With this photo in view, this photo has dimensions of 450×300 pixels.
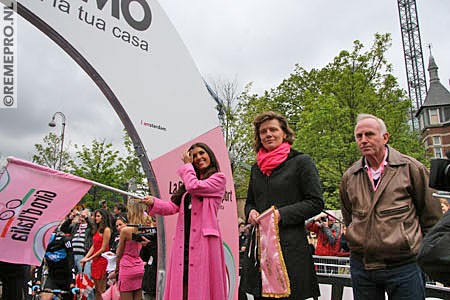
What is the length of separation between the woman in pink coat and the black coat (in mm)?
552

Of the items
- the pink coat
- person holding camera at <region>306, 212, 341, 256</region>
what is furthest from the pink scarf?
person holding camera at <region>306, 212, 341, 256</region>

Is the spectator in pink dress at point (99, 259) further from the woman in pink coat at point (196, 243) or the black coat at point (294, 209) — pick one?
the black coat at point (294, 209)

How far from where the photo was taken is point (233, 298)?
16.6ft

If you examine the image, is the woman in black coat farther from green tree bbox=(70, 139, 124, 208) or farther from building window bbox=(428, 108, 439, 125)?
building window bbox=(428, 108, 439, 125)

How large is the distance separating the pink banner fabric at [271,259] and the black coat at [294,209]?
1.9 inches

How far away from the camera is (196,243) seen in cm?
338

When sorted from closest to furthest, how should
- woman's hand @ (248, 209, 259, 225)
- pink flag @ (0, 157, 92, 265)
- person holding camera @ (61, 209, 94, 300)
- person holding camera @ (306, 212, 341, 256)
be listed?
woman's hand @ (248, 209, 259, 225)
pink flag @ (0, 157, 92, 265)
person holding camera @ (306, 212, 341, 256)
person holding camera @ (61, 209, 94, 300)

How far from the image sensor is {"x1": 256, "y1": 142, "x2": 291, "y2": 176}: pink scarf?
288 centimetres

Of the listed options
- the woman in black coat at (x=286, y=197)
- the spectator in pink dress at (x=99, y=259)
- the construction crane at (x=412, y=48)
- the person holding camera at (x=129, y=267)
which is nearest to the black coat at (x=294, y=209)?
the woman in black coat at (x=286, y=197)

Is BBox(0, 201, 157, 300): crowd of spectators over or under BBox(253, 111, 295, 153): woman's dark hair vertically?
under

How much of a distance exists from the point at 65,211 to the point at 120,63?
4.83ft

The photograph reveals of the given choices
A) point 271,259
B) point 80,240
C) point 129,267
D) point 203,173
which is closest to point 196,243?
point 203,173

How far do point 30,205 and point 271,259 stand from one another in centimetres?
212

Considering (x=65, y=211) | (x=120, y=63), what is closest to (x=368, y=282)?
(x=65, y=211)
